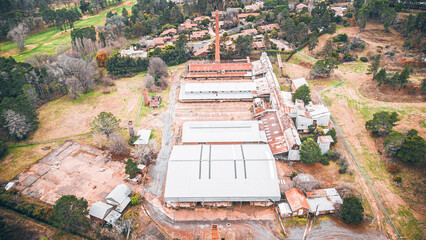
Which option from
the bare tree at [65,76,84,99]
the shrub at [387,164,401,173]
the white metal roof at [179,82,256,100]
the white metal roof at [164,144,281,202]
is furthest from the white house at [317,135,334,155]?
the bare tree at [65,76,84,99]

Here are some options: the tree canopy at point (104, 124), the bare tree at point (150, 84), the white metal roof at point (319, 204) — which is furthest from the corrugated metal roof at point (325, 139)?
the bare tree at point (150, 84)

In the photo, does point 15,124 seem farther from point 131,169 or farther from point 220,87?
point 220,87

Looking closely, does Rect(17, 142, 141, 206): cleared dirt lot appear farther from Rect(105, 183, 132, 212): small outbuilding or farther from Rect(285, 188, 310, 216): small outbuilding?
Rect(285, 188, 310, 216): small outbuilding

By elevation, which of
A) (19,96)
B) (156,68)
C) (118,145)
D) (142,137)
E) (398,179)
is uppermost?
(19,96)

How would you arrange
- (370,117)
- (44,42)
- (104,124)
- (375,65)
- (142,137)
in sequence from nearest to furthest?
(104,124), (142,137), (370,117), (375,65), (44,42)

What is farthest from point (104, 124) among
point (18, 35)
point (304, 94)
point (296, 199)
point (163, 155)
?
point (18, 35)

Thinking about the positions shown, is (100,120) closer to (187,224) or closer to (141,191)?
(141,191)

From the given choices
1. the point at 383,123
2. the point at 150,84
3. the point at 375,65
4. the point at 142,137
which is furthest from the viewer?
the point at 150,84
